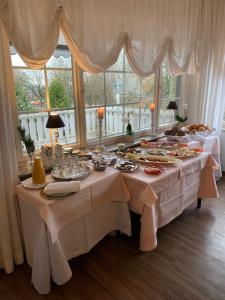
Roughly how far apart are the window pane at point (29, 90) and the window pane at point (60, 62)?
0.43 ft

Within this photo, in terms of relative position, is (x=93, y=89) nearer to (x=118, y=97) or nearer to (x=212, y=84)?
(x=118, y=97)

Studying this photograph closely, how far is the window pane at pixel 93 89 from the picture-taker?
2.34 m

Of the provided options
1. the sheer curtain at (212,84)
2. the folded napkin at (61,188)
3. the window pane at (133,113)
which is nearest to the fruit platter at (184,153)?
the window pane at (133,113)

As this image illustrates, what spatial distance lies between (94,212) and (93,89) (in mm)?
1287

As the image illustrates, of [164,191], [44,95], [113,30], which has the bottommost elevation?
[164,191]

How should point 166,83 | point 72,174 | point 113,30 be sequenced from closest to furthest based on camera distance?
1. point 72,174
2. point 113,30
3. point 166,83

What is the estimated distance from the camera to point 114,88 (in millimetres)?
2619

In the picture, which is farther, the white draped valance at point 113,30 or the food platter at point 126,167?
the food platter at point 126,167

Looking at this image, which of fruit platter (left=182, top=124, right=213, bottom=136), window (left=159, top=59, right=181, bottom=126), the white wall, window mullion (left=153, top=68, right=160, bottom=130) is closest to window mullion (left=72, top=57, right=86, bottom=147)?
window mullion (left=153, top=68, right=160, bottom=130)

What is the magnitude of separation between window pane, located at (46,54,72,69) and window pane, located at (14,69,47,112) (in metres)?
0.13

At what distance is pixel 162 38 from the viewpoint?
268cm

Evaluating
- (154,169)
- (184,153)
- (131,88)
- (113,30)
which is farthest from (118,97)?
(154,169)

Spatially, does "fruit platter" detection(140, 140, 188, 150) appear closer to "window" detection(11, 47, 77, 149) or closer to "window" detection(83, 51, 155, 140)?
"window" detection(83, 51, 155, 140)

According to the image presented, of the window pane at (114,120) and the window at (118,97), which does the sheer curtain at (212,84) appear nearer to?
the window at (118,97)
